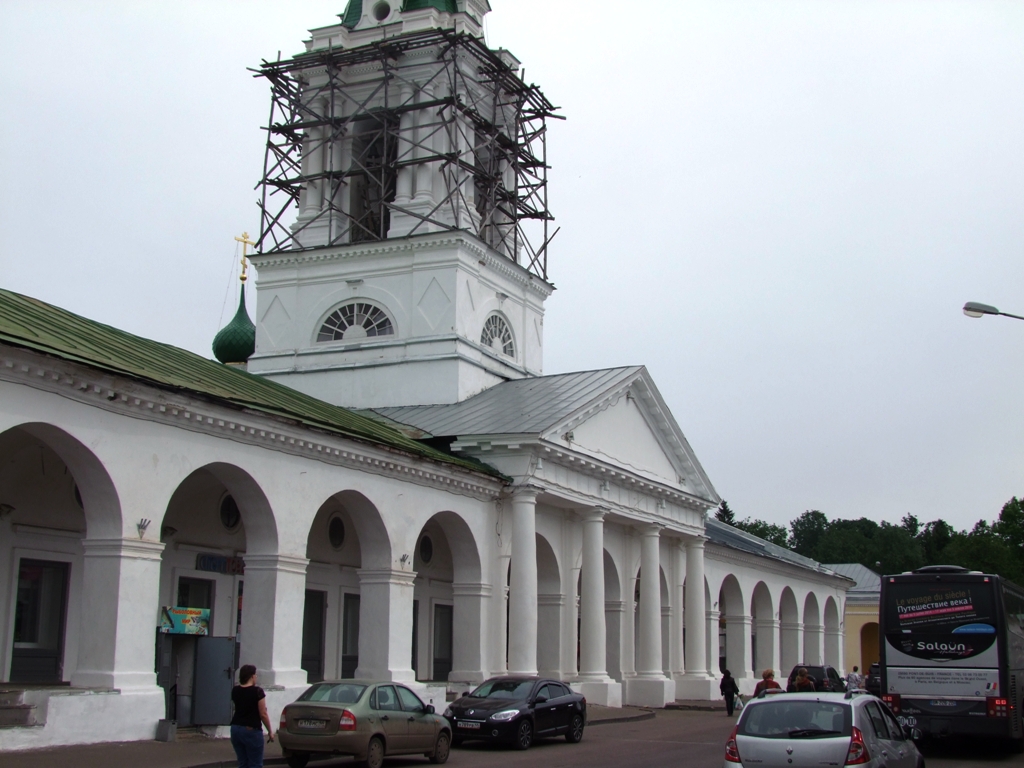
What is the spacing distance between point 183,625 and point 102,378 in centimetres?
451

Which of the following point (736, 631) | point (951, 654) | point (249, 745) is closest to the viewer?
point (249, 745)

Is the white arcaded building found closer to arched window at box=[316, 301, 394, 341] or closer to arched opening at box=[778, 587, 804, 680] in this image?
arched window at box=[316, 301, 394, 341]

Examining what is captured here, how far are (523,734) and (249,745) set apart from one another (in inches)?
346

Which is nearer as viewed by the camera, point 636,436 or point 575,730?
point 575,730

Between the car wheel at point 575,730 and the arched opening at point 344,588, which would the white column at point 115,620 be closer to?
the arched opening at point 344,588

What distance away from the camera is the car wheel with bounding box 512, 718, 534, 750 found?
69.8 ft

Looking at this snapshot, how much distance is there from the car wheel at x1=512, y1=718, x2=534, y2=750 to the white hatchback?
8892mm

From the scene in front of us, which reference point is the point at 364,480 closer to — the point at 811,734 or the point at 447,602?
the point at 447,602

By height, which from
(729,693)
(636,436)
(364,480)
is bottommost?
(729,693)

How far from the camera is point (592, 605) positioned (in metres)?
31.8

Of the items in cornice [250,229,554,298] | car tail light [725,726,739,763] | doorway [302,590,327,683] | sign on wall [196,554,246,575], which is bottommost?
car tail light [725,726,739,763]

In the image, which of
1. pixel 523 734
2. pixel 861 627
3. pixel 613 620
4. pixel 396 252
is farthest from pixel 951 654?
pixel 861 627

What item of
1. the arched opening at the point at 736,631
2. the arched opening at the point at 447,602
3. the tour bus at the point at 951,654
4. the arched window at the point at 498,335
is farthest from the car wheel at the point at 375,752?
the arched opening at the point at 736,631

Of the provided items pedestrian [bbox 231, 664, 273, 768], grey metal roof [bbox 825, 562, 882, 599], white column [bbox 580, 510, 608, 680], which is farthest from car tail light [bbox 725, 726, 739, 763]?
grey metal roof [bbox 825, 562, 882, 599]
